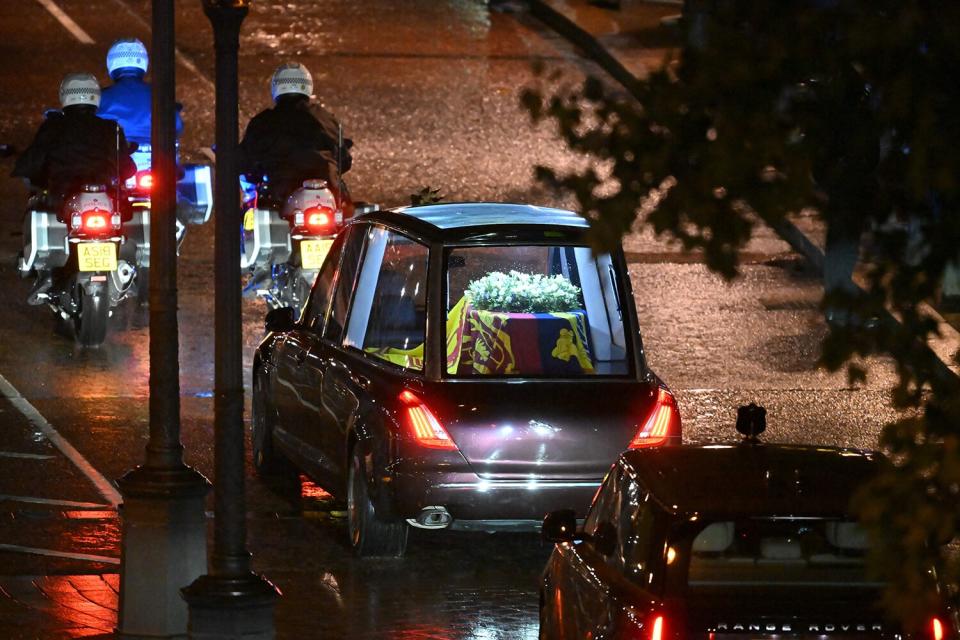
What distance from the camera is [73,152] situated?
1590 centimetres

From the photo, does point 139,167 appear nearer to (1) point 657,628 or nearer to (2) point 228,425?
(2) point 228,425

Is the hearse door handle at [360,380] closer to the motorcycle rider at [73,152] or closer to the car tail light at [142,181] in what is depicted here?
the motorcycle rider at [73,152]

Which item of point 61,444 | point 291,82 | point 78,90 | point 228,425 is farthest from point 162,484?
point 291,82

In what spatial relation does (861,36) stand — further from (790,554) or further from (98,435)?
(98,435)

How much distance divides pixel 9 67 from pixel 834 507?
845 inches

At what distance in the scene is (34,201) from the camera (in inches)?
647

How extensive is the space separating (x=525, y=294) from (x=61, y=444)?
3547 millimetres

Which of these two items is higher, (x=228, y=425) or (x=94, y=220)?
(x=94, y=220)

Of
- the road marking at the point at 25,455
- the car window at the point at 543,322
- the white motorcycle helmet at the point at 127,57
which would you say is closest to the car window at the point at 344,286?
the car window at the point at 543,322

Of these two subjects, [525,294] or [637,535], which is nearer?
[637,535]

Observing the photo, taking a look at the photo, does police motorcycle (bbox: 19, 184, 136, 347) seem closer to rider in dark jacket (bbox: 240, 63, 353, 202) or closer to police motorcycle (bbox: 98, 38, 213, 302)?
police motorcycle (bbox: 98, 38, 213, 302)

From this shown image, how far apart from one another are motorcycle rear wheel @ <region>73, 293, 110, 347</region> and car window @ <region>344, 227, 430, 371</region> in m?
5.03

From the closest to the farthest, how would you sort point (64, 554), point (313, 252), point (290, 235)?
point (64, 554), point (313, 252), point (290, 235)

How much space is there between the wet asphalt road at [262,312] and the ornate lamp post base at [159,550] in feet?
1.77
